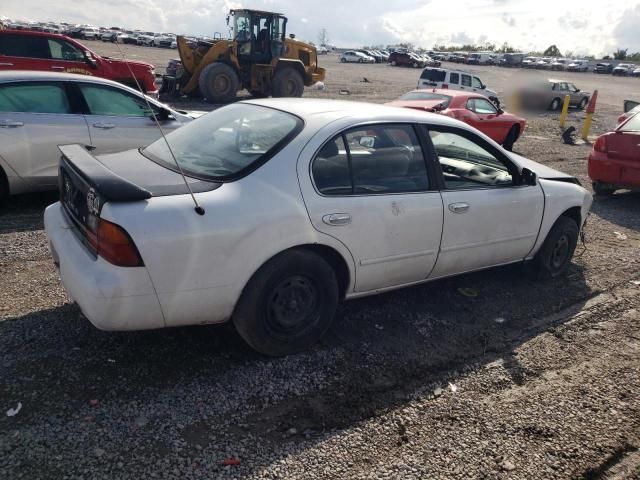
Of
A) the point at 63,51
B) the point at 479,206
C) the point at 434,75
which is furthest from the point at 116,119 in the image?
the point at 434,75

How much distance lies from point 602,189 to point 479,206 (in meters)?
5.76

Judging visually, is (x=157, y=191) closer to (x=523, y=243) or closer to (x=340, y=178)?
(x=340, y=178)

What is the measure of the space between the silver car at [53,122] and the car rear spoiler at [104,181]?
2659 millimetres

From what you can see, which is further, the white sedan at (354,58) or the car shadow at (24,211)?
the white sedan at (354,58)

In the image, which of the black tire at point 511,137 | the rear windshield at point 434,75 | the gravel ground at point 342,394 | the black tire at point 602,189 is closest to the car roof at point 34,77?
→ the gravel ground at point 342,394

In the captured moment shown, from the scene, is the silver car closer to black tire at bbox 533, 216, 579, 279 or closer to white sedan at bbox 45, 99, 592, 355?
white sedan at bbox 45, 99, 592, 355

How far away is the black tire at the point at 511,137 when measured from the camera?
13.0m

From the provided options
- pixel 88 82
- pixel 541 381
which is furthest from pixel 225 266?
pixel 88 82

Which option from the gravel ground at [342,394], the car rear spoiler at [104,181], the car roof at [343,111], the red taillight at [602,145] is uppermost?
the car roof at [343,111]

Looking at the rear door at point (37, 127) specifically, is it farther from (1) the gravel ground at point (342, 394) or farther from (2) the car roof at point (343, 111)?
(2) the car roof at point (343, 111)

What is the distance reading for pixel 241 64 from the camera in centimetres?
1775

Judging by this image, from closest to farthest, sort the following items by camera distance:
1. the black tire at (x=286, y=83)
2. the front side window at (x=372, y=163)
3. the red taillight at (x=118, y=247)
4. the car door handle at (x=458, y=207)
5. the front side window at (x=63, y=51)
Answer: the red taillight at (x=118, y=247) < the front side window at (x=372, y=163) < the car door handle at (x=458, y=207) < the front side window at (x=63, y=51) < the black tire at (x=286, y=83)

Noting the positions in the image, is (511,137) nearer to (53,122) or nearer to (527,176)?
(527,176)

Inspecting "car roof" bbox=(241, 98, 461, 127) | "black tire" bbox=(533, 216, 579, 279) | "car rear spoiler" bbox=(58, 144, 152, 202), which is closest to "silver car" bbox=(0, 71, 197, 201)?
"car rear spoiler" bbox=(58, 144, 152, 202)
